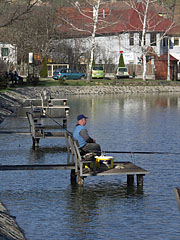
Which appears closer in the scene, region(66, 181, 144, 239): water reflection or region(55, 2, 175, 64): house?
region(66, 181, 144, 239): water reflection

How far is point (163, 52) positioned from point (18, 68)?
22.0 m

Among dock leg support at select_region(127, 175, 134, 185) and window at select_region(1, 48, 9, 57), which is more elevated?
window at select_region(1, 48, 9, 57)

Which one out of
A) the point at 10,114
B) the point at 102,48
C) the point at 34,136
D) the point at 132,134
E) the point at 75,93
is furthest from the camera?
the point at 102,48

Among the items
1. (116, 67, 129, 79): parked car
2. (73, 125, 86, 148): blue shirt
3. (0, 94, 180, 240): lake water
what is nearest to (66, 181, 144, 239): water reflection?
(0, 94, 180, 240): lake water

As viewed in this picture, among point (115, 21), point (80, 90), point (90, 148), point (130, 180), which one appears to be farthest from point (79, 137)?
point (115, 21)

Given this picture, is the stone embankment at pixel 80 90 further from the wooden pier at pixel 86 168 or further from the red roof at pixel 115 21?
the wooden pier at pixel 86 168

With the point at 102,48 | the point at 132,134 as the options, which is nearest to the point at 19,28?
the point at 102,48

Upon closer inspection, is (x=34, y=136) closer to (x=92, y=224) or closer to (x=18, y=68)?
(x=92, y=224)

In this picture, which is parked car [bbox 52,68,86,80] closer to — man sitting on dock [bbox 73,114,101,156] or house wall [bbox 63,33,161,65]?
house wall [bbox 63,33,161,65]

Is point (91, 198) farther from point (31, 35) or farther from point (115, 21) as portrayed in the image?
point (115, 21)

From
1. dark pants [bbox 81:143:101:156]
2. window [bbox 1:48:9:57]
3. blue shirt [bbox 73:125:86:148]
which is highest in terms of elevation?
window [bbox 1:48:9:57]

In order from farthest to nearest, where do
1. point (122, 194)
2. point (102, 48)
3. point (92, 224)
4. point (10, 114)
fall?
point (102, 48), point (10, 114), point (122, 194), point (92, 224)

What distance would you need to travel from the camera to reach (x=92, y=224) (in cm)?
1239

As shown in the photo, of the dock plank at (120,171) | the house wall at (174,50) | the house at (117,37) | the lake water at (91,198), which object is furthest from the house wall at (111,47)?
the dock plank at (120,171)
